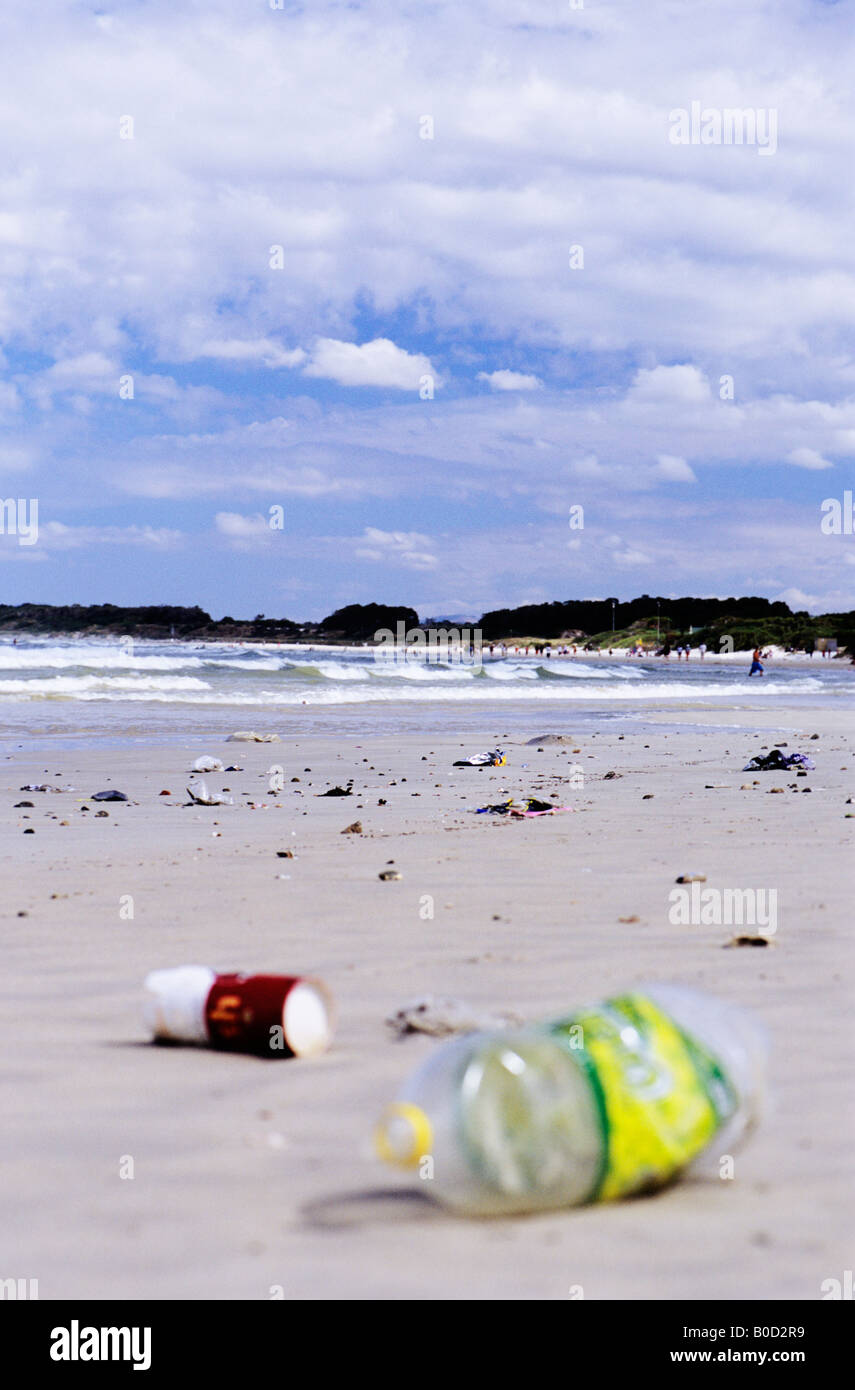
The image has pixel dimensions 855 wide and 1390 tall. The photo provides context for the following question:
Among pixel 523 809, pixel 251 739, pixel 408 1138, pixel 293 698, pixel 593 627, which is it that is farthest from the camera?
pixel 593 627

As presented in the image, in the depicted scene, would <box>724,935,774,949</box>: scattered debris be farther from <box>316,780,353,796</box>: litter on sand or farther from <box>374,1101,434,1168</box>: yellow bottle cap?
<box>316,780,353,796</box>: litter on sand

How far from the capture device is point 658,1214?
2.53 meters

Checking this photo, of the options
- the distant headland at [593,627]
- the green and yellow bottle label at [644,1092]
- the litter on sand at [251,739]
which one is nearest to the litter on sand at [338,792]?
the litter on sand at [251,739]

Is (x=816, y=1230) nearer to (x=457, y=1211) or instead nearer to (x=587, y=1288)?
(x=587, y=1288)

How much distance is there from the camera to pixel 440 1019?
143 inches

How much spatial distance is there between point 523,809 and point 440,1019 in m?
5.44

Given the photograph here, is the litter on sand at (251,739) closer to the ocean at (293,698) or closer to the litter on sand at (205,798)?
the ocean at (293,698)

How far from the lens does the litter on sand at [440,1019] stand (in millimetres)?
3594

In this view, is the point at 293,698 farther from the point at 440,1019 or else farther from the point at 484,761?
the point at 440,1019

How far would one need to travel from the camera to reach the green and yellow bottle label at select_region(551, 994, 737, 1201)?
250 cm

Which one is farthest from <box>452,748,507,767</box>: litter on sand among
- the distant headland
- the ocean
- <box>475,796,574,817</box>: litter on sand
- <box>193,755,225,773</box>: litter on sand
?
the distant headland

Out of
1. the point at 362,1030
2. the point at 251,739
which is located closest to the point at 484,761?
the point at 251,739

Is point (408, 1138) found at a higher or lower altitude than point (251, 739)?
higher

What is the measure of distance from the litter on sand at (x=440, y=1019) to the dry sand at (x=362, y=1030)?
0.06m
